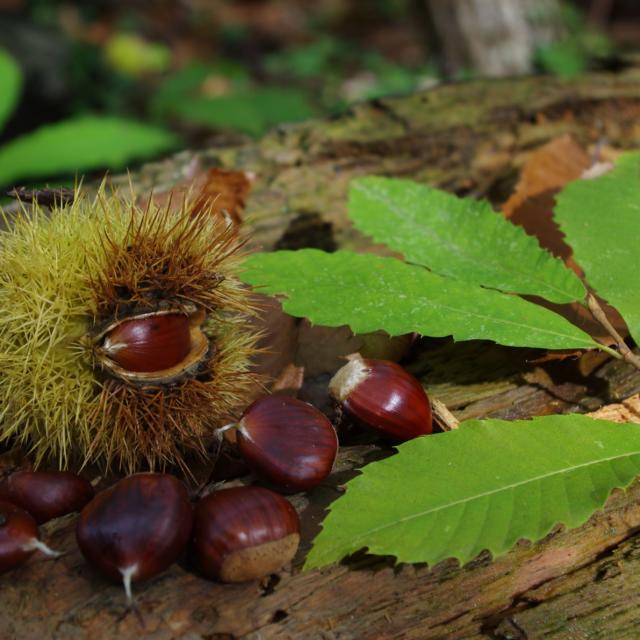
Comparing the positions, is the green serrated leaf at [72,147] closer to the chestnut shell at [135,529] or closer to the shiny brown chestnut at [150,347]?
the shiny brown chestnut at [150,347]

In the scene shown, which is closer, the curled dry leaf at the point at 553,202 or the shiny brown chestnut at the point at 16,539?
the shiny brown chestnut at the point at 16,539

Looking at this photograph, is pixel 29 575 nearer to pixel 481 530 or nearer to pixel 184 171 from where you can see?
pixel 481 530

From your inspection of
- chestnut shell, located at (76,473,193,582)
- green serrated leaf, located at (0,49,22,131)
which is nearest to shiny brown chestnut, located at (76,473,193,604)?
chestnut shell, located at (76,473,193,582)

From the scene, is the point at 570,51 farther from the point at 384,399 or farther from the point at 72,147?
the point at 384,399

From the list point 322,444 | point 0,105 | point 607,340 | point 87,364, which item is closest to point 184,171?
point 0,105

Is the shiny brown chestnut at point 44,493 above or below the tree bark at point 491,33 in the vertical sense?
below

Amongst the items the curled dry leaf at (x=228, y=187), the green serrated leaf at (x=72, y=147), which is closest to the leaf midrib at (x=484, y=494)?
the curled dry leaf at (x=228, y=187)

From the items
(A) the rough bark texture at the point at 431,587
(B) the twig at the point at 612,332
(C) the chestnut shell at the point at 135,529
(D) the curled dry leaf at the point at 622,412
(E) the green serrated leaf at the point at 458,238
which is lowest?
(A) the rough bark texture at the point at 431,587
